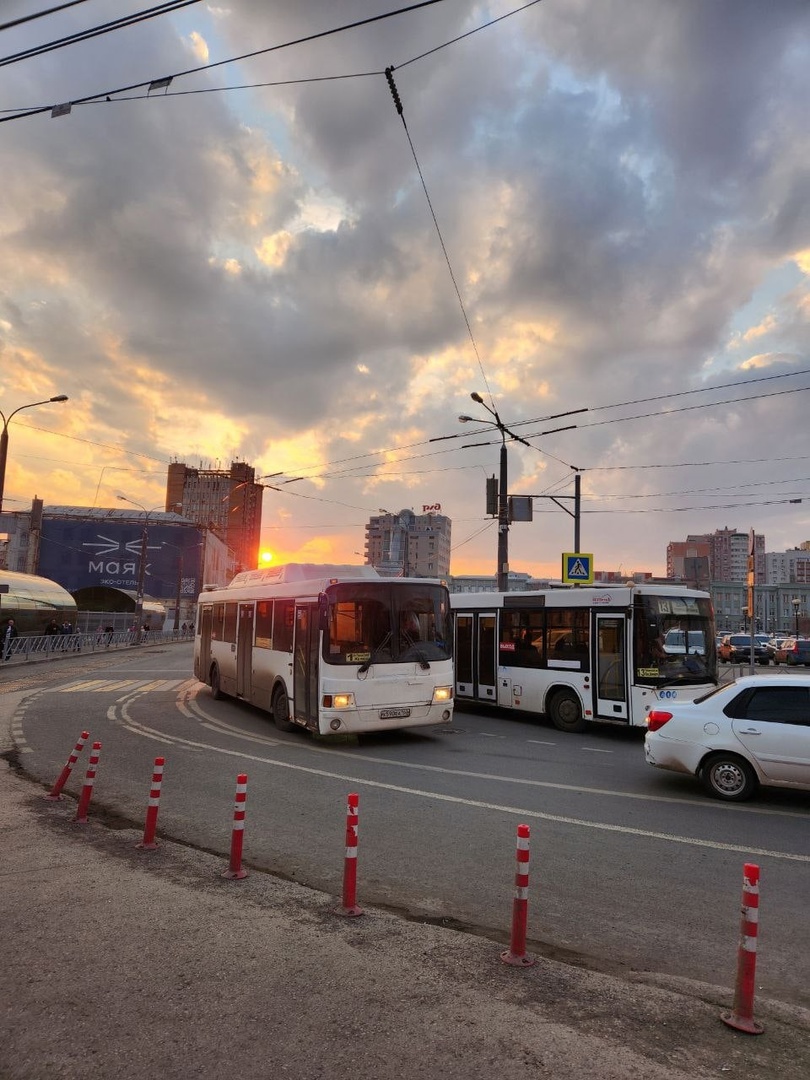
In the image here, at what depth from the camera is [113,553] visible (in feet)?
300

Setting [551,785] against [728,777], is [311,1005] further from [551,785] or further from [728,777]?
[728,777]

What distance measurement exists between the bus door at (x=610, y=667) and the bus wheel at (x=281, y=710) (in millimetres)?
6052

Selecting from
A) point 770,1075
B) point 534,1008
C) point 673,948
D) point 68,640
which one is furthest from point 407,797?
point 68,640

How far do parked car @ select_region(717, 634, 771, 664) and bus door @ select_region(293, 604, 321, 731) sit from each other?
32.1 metres

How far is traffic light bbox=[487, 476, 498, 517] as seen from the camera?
73.4ft

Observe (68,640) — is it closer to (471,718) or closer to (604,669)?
(471,718)

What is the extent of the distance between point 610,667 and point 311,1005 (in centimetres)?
1092

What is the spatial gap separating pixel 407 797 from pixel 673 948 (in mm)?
4438

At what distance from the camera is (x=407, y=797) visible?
877cm

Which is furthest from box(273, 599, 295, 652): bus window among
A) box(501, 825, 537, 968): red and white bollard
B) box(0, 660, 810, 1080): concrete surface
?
box(501, 825, 537, 968): red and white bollard

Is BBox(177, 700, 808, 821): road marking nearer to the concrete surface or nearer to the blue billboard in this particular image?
the concrete surface

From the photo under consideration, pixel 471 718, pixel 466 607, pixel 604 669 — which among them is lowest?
pixel 471 718

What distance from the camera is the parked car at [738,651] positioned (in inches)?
1570

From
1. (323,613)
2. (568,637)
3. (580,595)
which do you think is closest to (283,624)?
(323,613)
